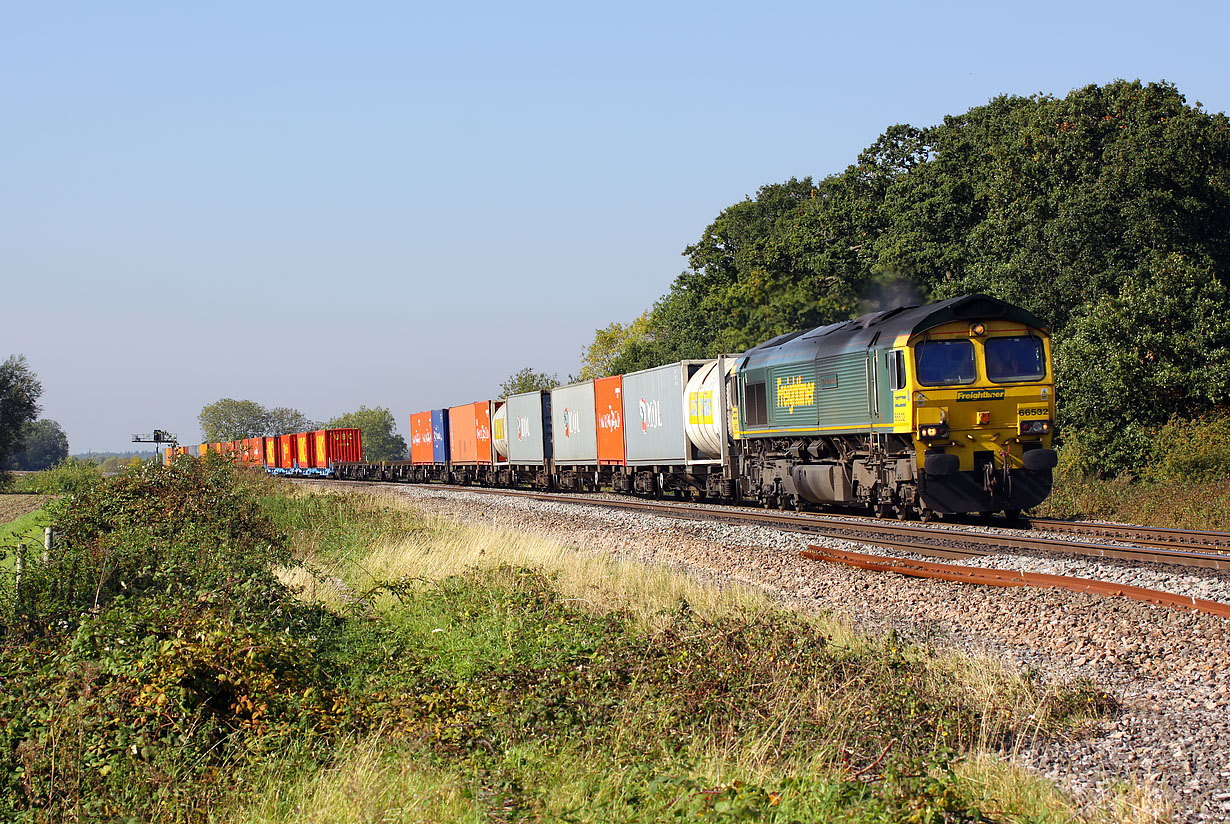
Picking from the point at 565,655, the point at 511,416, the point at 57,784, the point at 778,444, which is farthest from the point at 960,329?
the point at 511,416

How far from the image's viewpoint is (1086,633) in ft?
28.8

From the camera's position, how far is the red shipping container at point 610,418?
101ft

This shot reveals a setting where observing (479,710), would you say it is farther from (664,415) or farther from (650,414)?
(650,414)

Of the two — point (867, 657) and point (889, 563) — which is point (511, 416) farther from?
point (867, 657)

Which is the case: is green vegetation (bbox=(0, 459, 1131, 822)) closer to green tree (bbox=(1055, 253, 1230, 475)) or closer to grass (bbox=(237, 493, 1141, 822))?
grass (bbox=(237, 493, 1141, 822))

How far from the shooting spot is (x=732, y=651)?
8.11m

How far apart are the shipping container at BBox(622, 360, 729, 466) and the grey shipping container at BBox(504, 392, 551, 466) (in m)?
7.53

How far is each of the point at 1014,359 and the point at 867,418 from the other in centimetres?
255

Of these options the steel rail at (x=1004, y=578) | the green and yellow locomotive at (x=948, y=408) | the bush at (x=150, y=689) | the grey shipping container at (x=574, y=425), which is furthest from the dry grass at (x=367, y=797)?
the grey shipping container at (x=574, y=425)

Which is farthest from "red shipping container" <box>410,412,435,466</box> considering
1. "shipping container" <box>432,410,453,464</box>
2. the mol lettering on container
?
the mol lettering on container

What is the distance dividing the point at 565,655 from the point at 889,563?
5.97 meters

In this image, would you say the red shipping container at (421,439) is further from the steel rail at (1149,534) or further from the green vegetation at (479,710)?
the green vegetation at (479,710)

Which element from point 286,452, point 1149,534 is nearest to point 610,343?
point 286,452

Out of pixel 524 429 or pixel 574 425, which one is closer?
pixel 574 425
